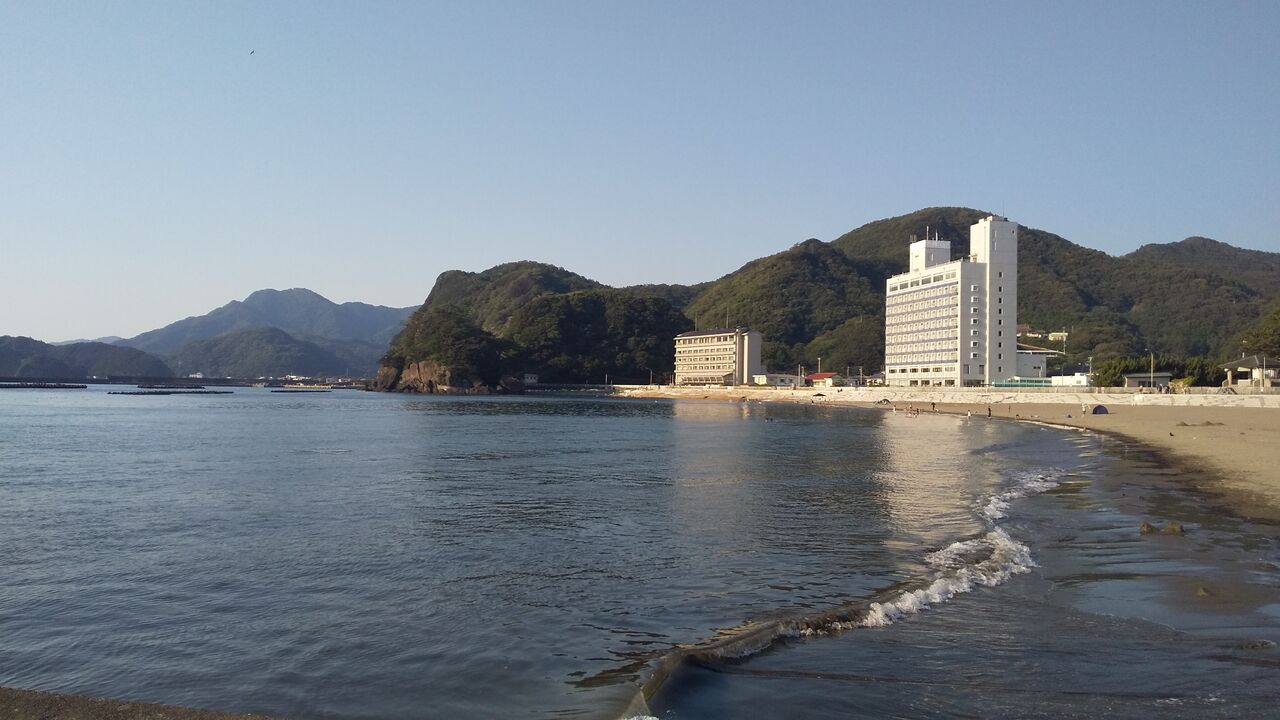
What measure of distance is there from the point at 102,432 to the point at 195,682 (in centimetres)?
4776

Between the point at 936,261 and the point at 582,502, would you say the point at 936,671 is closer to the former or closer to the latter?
the point at 582,502

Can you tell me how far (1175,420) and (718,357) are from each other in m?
112

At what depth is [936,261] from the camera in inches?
4825

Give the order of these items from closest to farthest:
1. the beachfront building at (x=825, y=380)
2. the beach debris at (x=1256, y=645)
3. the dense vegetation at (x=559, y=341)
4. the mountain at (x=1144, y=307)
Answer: the beach debris at (x=1256, y=645) → the beachfront building at (x=825, y=380) → the mountain at (x=1144, y=307) → the dense vegetation at (x=559, y=341)

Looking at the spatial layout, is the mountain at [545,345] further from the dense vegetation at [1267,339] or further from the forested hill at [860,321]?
the dense vegetation at [1267,339]

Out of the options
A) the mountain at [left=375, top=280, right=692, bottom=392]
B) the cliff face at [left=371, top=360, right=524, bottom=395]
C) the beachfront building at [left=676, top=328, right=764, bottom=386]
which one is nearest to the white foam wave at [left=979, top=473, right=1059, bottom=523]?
the beachfront building at [left=676, top=328, right=764, bottom=386]

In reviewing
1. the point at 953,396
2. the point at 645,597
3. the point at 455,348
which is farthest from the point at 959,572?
the point at 455,348

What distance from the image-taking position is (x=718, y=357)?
16088cm

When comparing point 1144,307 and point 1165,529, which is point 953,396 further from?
point 1144,307

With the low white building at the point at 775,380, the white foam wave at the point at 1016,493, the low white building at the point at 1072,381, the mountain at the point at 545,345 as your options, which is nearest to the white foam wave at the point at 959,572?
the white foam wave at the point at 1016,493

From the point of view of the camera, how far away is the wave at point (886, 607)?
784 cm

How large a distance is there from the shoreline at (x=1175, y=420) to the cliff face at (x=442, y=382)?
57399mm

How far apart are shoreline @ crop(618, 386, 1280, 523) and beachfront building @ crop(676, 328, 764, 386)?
21.5 m

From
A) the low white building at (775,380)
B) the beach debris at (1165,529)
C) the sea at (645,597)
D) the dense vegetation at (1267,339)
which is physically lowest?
the sea at (645,597)
